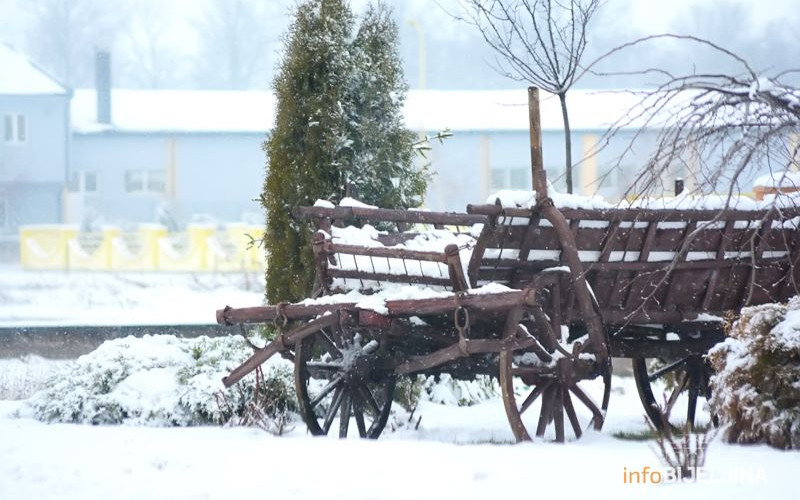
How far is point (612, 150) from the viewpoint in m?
48.5

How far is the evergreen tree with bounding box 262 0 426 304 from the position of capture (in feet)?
34.8

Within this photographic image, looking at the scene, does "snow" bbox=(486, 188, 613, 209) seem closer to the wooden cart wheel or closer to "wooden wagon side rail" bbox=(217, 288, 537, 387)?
the wooden cart wheel

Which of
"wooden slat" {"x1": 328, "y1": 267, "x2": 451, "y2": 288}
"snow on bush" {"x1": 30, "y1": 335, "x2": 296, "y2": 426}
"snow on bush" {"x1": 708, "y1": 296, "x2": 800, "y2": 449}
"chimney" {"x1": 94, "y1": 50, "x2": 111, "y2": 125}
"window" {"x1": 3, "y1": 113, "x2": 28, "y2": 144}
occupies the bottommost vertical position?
"snow on bush" {"x1": 30, "y1": 335, "x2": 296, "y2": 426}

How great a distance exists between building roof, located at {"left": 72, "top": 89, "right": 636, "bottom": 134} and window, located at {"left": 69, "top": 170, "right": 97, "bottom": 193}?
8.07 feet

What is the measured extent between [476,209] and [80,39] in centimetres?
7469

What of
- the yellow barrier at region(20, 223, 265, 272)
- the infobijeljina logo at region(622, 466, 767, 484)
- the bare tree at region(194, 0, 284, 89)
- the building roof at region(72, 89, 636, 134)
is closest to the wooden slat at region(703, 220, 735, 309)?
the infobijeljina logo at region(622, 466, 767, 484)

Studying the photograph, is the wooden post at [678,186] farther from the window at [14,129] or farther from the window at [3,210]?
the window at [14,129]

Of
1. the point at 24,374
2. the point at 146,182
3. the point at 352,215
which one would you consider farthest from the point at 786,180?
the point at 146,182

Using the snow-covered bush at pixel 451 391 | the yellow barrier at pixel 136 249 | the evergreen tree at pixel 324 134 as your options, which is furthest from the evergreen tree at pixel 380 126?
the yellow barrier at pixel 136 249

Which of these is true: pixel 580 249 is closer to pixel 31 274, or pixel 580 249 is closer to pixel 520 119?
pixel 31 274

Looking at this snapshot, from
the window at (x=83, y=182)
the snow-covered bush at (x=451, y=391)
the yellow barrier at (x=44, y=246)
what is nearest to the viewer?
the snow-covered bush at (x=451, y=391)

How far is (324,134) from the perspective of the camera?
34.8 ft

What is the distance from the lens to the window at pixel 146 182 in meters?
58.5

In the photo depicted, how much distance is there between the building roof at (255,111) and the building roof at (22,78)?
203 centimetres
